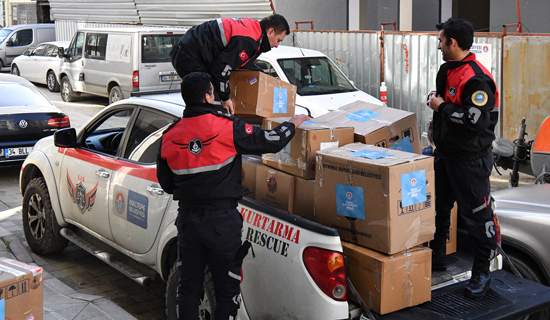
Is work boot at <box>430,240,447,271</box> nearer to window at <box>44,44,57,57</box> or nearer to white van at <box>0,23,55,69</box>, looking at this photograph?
window at <box>44,44,57,57</box>

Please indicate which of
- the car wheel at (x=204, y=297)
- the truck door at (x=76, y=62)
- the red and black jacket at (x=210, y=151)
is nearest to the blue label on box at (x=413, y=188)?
the red and black jacket at (x=210, y=151)

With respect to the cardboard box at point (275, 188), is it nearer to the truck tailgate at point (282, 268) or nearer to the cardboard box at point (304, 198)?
the cardboard box at point (304, 198)

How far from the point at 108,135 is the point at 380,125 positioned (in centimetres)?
299

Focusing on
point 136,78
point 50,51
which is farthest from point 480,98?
point 50,51

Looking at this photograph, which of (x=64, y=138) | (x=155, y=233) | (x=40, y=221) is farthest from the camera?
(x=40, y=221)

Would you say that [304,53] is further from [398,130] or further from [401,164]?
[401,164]

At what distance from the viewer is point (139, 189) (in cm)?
454

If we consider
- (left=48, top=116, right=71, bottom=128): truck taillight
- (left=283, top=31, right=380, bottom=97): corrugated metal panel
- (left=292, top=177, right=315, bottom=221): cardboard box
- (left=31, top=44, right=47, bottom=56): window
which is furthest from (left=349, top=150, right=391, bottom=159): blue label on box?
(left=31, top=44, right=47, bottom=56): window

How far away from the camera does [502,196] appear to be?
4.82 metres

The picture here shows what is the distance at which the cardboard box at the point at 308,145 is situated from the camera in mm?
3678

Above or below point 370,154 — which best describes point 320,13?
above

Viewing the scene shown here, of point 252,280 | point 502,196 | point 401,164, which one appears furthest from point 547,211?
point 252,280

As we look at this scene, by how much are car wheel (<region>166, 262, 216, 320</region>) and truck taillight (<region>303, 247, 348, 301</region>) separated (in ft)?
2.48

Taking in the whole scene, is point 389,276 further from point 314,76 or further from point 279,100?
point 314,76
